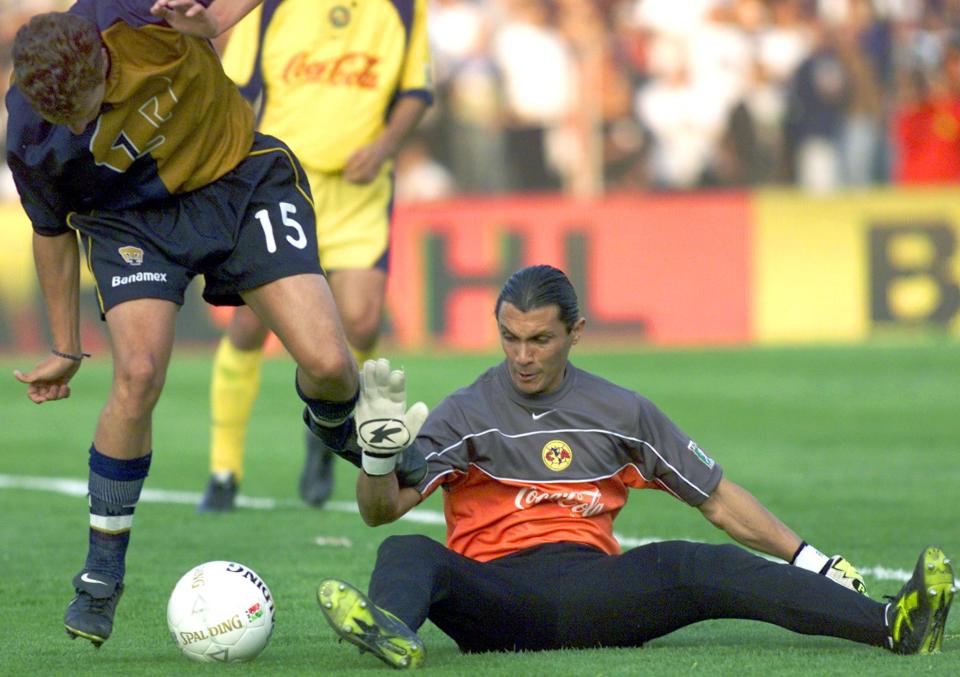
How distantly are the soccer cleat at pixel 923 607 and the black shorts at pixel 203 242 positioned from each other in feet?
6.38

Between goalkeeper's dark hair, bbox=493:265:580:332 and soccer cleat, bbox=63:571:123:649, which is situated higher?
goalkeeper's dark hair, bbox=493:265:580:332

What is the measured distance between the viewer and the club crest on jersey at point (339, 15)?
8133 millimetres

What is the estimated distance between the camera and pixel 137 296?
5094 millimetres

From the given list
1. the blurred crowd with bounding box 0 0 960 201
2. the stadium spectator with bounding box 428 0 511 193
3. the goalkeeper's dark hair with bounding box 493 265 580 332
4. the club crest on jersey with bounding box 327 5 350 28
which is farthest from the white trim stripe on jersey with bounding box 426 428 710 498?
the stadium spectator with bounding box 428 0 511 193

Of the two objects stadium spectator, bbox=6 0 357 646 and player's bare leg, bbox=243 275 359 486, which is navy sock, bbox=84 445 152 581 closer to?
stadium spectator, bbox=6 0 357 646

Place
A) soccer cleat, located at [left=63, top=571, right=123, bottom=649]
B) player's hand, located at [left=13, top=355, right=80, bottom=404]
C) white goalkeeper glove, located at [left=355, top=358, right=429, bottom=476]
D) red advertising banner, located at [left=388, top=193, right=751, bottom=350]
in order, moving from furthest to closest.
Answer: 1. red advertising banner, located at [left=388, top=193, right=751, bottom=350]
2. player's hand, located at [left=13, top=355, right=80, bottom=404]
3. soccer cleat, located at [left=63, top=571, right=123, bottom=649]
4. white goalkeeper glove, located at [left=355, top=358, right=429, bottom=476]

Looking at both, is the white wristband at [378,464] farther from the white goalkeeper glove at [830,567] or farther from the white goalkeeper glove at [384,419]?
the white goalkeeper glove at [830,567]

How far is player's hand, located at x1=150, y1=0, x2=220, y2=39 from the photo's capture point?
4.94 metres

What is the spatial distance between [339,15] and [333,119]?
0.50 metres

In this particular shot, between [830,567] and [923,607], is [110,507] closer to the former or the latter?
[830,567]

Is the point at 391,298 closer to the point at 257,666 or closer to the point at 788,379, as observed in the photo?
the point at 788,379

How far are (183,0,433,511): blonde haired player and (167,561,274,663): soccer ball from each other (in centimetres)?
319

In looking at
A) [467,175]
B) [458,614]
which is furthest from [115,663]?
[467,175]

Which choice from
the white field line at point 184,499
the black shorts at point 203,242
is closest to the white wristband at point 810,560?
the black shorts at point 203,242
